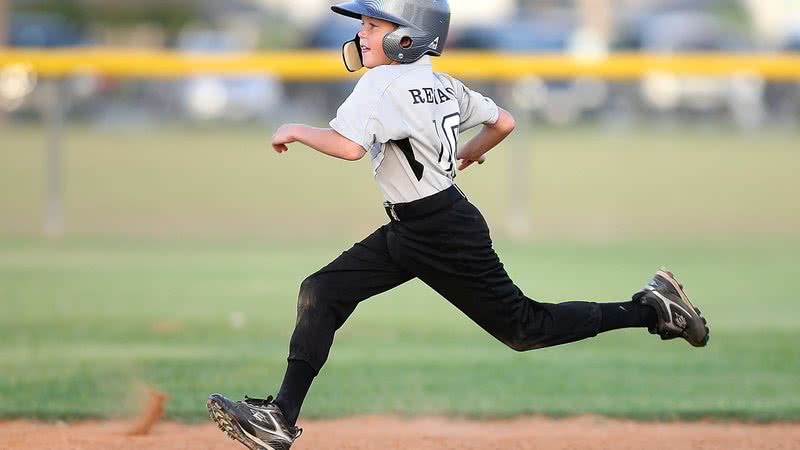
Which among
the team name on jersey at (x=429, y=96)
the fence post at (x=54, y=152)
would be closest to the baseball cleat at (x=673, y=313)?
the team name on jersey at (x=429, y=96)

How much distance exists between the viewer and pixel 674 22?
39.1 meters

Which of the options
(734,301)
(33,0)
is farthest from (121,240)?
(33,0)

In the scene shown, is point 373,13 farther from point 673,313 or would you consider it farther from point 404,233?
point 673,313

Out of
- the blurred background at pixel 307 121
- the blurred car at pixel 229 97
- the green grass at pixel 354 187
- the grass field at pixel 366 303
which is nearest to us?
the grass field at pixel 366 303

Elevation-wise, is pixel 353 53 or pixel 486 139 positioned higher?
pixel 353 53

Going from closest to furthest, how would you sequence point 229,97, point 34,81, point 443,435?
point 443,435
point 34,81
point 229,97

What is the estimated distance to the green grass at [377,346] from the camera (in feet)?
22.6

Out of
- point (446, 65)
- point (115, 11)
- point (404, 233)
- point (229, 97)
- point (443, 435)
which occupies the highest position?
point (115, 11)

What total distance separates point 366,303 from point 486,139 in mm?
4584

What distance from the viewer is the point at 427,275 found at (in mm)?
5277

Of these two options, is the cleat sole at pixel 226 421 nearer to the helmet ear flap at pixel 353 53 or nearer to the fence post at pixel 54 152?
the helmet ear flap at pixel 353 53

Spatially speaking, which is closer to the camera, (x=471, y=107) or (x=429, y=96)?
(x=429, y=96)

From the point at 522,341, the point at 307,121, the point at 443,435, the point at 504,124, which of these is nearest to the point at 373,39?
→ the point at 504,124

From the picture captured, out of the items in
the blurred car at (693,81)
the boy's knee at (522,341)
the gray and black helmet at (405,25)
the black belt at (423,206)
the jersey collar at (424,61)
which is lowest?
the boy's knee at (522,341)
